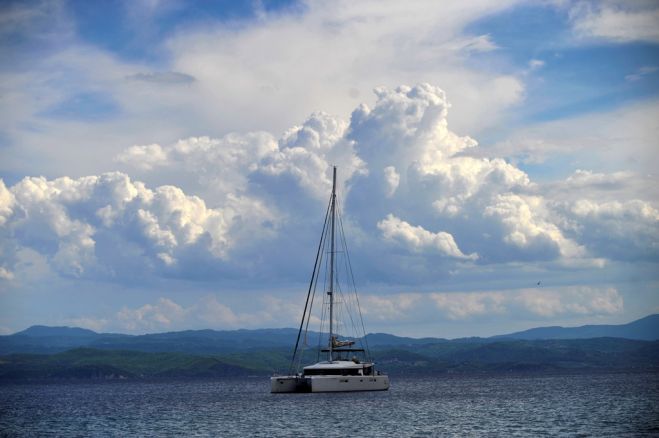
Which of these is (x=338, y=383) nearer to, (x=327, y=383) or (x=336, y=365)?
(x=327, y=383)

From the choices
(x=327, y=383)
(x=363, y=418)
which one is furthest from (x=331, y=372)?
(x=363, y=418)

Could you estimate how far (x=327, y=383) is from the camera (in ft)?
476

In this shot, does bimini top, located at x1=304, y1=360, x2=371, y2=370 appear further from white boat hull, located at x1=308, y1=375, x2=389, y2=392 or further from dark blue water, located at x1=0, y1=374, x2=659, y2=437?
dark blue water, located at x1=0, y1=374, x2=659, y2=437

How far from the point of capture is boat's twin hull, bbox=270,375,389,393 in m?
145

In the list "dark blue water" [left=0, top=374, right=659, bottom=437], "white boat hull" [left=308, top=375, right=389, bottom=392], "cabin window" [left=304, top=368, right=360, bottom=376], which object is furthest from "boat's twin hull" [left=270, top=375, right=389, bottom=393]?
"dark blue water" [left=0, top=374, right=659, bottom=437]

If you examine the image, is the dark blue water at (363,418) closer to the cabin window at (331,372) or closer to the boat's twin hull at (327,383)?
the boat's twin hull at (327,383)

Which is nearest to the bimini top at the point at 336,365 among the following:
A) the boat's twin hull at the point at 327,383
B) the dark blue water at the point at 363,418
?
the boat's twin hull at the point at 327,383

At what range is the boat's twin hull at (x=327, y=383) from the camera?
145 meters

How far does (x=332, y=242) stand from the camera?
157375mm

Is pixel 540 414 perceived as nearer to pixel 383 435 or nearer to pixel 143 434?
pixel 383 435

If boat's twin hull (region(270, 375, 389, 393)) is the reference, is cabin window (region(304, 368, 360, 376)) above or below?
above

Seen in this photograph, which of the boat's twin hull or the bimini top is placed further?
the bimini top

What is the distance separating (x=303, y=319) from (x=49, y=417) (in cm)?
4847

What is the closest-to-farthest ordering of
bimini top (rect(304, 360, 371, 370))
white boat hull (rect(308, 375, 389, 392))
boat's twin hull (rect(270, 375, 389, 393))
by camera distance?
white boat hull (rect(308, 375, 389, 392)), boat's twin hull (rect(270, 375, 389, 393)), bimini top (rect(304, 360, 371, 370))
